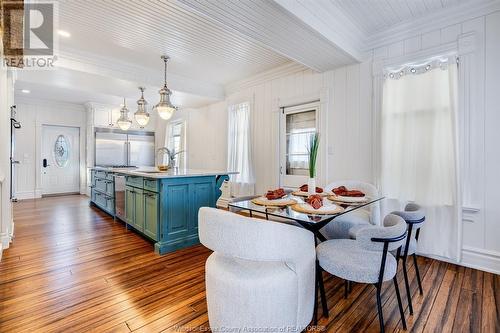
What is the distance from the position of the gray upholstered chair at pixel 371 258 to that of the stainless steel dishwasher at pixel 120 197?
135 inches

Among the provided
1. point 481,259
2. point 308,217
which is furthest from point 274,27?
point 481,259

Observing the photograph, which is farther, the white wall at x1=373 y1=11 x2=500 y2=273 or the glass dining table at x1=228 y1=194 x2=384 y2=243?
the white wall at x1=373 y1=11 x2=500 y2=273

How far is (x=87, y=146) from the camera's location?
735 centimetres

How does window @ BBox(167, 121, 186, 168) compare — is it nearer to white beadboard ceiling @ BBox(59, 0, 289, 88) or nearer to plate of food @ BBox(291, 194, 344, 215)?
white beadboard ceiling @ BBox(59, 0, 289, 88)

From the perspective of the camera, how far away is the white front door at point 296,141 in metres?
4.20

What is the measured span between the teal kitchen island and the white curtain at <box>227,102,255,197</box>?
1312 mm

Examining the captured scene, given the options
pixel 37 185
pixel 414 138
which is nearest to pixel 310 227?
pixel 414 138

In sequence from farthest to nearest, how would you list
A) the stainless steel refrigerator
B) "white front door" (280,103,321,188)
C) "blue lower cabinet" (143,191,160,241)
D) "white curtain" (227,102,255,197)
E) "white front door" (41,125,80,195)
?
1. the stainless steel refrigerator
2. "white front door" (41,125,80,195)
3. "white curtain" (227,102,255,197)
4. "white front door" (280,103,321,188)
5. "blue lower cabinet" (143,191,160,241)

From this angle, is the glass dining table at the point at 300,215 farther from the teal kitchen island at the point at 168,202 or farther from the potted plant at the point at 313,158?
the teal kitchen island at the point at 168,202

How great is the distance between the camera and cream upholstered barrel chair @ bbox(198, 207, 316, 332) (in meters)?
1.28

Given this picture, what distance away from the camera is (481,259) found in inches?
102

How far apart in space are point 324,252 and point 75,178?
834cm

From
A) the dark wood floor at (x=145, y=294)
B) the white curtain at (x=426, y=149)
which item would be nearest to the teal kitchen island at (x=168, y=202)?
the dark wood floor at (x=145, y=294)

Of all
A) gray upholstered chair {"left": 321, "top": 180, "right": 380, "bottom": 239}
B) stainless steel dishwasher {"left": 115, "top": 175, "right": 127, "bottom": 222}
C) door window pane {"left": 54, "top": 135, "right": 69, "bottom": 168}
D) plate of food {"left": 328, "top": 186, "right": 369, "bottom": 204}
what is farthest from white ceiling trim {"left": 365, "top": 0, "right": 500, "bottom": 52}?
door window pane {"left": 54, "top": 135, "right": 69, "bottom": 168}
